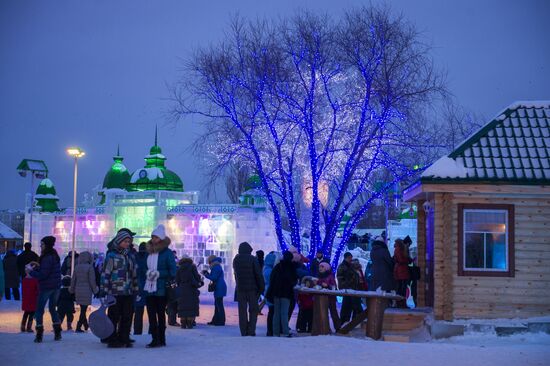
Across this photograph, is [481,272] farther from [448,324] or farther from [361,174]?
[361,174]

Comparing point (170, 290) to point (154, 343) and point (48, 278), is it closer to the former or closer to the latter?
point (154, 343)

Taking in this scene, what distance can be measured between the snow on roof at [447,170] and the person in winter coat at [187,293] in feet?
18.4

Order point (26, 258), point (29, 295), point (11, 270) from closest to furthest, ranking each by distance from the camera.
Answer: point (29, 295) < point (26, 258) < point (11, 270)

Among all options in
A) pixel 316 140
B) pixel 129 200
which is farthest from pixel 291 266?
pixel 129 200

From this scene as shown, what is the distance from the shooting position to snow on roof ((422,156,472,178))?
15570mm

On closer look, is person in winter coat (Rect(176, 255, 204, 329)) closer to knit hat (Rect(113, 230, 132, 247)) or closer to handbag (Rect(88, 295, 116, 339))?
handbag (Rect(88, 295, 116, 339))

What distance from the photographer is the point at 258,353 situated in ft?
37.8

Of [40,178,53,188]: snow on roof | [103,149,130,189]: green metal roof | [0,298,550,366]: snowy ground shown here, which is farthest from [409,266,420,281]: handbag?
[40,178,53,188]: snow on roof

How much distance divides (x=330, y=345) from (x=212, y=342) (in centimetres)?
192

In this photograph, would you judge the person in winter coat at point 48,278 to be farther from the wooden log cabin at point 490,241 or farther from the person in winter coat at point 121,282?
the wooden log cabin at point 490,241

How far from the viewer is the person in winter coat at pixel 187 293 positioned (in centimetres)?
1712

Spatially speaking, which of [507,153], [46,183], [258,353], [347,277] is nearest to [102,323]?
[258,353]

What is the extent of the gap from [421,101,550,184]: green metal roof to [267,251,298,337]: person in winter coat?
A: 317 cm

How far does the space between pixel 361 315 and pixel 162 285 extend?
5.16 m
